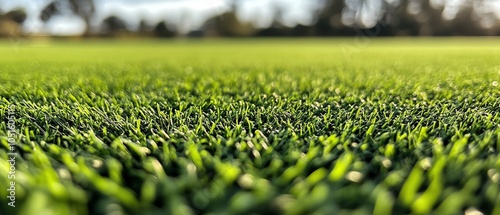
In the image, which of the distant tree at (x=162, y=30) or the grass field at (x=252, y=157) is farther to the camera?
the distant tree at (x=162, y=30)

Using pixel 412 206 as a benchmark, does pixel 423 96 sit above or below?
above

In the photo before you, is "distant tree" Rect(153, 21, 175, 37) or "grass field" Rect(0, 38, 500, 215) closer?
"grass field" Rect(0, 38, 500, 215)

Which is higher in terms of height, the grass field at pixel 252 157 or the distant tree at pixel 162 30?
the distant tree at pixel 162 30

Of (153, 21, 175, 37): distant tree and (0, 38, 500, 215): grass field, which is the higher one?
(153, 21, 175, 37): distant tree

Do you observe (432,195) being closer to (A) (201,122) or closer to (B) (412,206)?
(B) (412,206)

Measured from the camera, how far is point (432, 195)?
61 cm

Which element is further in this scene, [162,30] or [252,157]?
[162,30]

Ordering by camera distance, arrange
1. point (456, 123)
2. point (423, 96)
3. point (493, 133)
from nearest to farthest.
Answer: point (493, 133) → point (456, 123) → point (423, 96)

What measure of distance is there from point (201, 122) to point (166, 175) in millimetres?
374

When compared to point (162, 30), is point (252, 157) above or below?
below

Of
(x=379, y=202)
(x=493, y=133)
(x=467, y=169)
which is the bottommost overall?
(x=379, y=202)

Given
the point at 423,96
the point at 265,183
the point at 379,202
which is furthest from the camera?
the point at 423,96

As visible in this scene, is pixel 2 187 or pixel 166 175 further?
pixel 166 175

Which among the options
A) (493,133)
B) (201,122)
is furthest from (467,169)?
(201,122)
